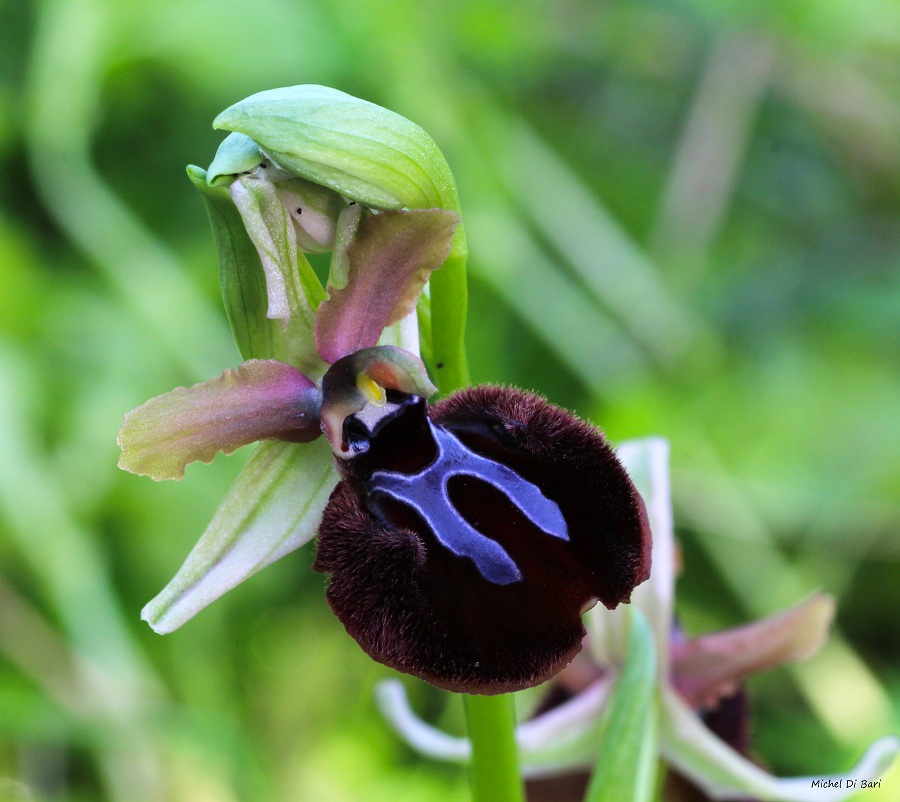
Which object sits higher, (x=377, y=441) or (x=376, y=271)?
(x=376, y=271)

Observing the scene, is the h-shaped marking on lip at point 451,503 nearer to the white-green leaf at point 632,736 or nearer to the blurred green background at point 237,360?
the white-green leaf at point 632,736

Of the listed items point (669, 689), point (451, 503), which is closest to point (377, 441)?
point (451, 503)

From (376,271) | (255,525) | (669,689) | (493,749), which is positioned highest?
(376,271)

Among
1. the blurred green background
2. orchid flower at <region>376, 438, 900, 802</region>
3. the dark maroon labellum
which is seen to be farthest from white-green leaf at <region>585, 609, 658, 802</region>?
the blurred green background

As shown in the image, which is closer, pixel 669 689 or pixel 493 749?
pixel 493 749

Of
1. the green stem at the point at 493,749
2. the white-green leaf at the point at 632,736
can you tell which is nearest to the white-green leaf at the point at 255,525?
the green stem at the point at 493,749

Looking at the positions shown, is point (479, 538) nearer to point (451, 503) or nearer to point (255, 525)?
point (451, 503)

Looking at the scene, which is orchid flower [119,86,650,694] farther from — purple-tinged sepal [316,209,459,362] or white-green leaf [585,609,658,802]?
white-green leaf [585,609,658,802]
